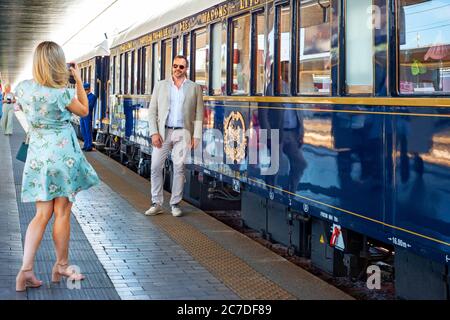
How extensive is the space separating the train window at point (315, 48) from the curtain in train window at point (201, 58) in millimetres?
3258

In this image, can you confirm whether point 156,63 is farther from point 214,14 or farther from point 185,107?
point 185,107

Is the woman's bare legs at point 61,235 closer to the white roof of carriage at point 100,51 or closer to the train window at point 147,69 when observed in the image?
the train window at point 147,69

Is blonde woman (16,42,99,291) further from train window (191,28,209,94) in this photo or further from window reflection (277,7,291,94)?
train window (191,28,209,94)

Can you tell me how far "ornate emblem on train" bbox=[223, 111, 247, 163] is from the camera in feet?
28.2

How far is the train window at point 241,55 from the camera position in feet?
28.3

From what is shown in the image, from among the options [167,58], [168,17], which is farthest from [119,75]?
[168,17]

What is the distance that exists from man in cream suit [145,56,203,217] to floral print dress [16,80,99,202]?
363cm

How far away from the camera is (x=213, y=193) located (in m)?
→ 10.8

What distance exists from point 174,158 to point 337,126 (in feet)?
12.5

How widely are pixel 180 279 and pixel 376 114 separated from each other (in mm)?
2120

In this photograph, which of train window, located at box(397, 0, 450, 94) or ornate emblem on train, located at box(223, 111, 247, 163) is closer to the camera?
train window, located at box(397, 0, 450, 94)

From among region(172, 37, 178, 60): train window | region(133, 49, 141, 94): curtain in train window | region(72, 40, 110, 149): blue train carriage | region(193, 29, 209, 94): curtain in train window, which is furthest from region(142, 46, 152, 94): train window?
region(72, 40, 110, 149): blue train carriage
